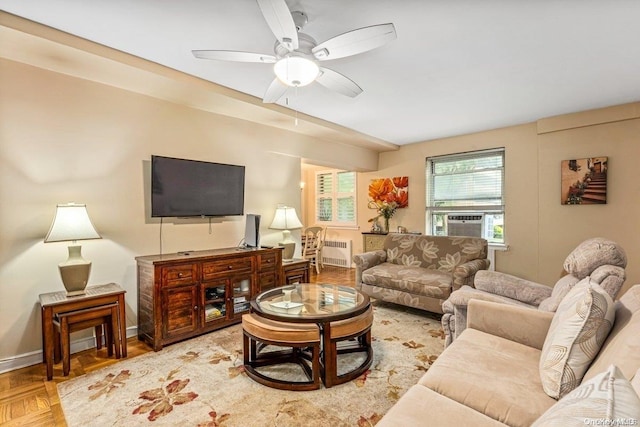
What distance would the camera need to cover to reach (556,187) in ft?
14.1

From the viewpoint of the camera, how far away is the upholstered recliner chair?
181cm

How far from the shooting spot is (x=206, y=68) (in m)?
2.75

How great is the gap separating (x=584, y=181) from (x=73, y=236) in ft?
18.7

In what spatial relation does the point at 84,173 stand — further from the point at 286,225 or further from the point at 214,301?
the point at 286,225

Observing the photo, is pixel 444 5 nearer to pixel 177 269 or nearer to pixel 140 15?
pixel 140 15

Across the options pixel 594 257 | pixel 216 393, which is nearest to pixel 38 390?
pixel 216 393

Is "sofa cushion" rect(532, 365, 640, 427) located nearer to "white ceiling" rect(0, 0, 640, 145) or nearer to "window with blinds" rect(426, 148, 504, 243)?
"white ceiling" rect(0, 0, 640, 145)

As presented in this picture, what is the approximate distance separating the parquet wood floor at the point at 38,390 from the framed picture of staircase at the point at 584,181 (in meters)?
5.32

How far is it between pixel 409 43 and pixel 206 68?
1.75m

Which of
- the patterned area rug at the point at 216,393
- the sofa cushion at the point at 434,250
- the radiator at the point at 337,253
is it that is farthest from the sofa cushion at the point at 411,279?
the radiator at the point at 337,253

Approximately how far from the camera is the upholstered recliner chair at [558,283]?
1.81 m

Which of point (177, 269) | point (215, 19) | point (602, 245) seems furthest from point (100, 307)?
point (602, 245)

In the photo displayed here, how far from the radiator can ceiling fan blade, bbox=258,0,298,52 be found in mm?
5150

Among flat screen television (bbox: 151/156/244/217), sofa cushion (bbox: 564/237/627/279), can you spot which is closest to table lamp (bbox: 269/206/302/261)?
flat screen television (bbox: 151/156/244/217)
